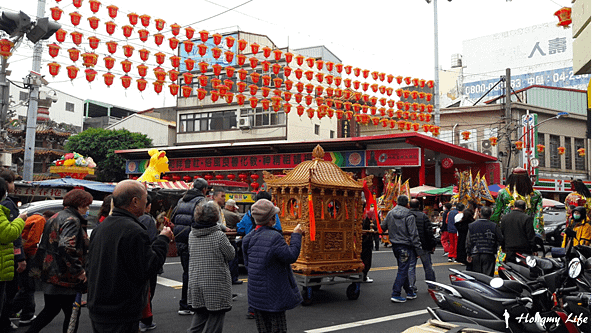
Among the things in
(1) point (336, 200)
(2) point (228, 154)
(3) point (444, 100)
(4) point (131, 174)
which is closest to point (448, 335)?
(1) point (336, 200)

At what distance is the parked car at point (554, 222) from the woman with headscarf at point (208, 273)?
15.5 m

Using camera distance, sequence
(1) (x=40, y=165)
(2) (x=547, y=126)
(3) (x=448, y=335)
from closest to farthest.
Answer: (3) (x=448, y=335) < (2) (x=547, y=126) < (1) (x=40, y=165)

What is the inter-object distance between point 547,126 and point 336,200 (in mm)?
30979

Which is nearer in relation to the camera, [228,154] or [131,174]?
[228,154]

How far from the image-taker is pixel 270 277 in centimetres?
455

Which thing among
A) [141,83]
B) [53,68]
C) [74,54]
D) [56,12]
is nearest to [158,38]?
[141,83]

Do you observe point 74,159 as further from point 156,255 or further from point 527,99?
point 527,99

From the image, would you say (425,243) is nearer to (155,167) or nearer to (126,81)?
(126,81)

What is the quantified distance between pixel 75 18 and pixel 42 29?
3.06 metres

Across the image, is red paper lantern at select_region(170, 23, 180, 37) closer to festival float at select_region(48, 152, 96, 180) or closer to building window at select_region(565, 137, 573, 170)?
festival float at select_region(48, 152, 96, 180)

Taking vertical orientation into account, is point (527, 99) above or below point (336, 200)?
above

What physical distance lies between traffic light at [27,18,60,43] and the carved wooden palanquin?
6.24 metres

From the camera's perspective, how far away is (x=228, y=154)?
28531mm

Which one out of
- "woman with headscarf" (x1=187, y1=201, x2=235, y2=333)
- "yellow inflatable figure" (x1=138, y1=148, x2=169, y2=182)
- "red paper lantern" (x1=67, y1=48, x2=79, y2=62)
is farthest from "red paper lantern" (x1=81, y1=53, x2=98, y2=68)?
"woman with headscarf" (x1=187, y1=201, x2=235, y2=333)
